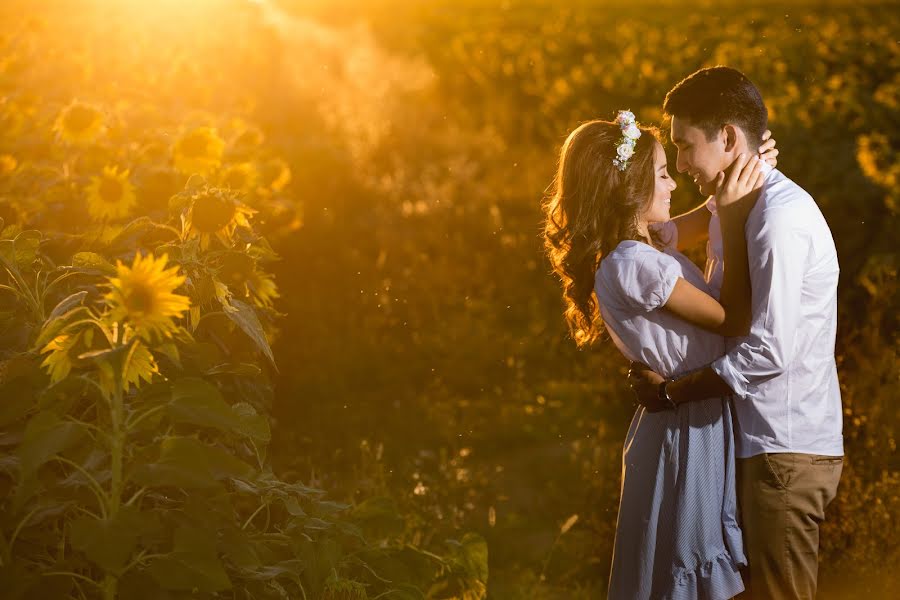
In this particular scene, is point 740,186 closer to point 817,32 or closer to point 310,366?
point 310,366

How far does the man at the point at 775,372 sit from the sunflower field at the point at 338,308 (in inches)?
41.4

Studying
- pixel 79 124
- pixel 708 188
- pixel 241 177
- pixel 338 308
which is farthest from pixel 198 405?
pixel 338 308

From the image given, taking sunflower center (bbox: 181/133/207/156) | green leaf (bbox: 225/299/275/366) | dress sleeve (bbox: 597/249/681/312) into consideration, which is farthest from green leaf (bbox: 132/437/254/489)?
sunflower center (bbox: 181/133/207/156)

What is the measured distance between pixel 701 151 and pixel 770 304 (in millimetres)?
484

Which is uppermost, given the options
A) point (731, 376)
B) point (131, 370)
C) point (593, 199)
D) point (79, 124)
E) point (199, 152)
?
point (79, 124)

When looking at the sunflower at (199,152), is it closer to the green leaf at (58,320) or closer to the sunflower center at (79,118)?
the sunflower center at (79,118)

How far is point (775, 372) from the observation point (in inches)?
108

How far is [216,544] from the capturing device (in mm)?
2617

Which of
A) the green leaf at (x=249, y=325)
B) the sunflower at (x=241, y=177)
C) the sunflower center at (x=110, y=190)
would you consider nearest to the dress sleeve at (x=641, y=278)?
the green leaf at (x=249, y=325)

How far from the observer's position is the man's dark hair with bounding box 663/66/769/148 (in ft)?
9.58

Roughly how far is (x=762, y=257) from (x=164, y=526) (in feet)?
5.09

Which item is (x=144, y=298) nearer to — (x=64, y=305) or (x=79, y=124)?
(x=64, y=305)

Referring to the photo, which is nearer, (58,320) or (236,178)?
(58,320)

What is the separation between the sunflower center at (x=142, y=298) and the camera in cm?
236
